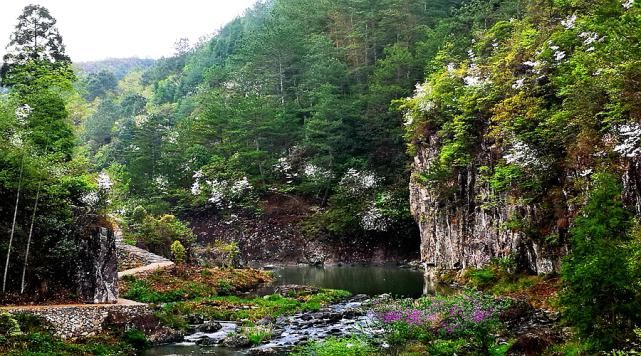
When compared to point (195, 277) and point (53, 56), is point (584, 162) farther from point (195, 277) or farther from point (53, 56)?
point (53, 56)

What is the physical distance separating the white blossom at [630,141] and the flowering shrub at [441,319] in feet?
21.9

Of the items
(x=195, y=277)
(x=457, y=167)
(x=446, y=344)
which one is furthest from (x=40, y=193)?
(x=457, y=167)

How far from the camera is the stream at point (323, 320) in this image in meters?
20.3

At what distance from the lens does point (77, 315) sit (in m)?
20.4

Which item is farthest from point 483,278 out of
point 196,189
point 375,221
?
point 196,189

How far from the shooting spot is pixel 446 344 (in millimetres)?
17469

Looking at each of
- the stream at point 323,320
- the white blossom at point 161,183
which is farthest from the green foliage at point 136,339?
the white blossom at point 161,183

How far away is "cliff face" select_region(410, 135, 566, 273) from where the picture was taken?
2783 cm

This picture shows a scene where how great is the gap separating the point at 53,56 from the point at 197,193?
32.8 m

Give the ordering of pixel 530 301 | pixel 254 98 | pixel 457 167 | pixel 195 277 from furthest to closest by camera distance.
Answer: pixel 254 98 → pixel 457 167 → pixel 195 277 → pixel 530 301

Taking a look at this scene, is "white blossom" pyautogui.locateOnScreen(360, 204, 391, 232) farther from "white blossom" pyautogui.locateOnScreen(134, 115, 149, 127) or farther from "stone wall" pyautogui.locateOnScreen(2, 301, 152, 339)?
"stone wall" pyautogui.locateOnScreen(2, 301, 152, 339)

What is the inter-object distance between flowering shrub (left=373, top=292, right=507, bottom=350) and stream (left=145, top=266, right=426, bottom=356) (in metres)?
0.97

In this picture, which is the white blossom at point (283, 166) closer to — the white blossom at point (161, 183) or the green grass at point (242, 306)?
the white blossom at point (161, 183)

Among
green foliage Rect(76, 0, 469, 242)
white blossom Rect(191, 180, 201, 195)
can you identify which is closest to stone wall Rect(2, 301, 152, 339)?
green foliage Rect(76, 0, 469, 242)
